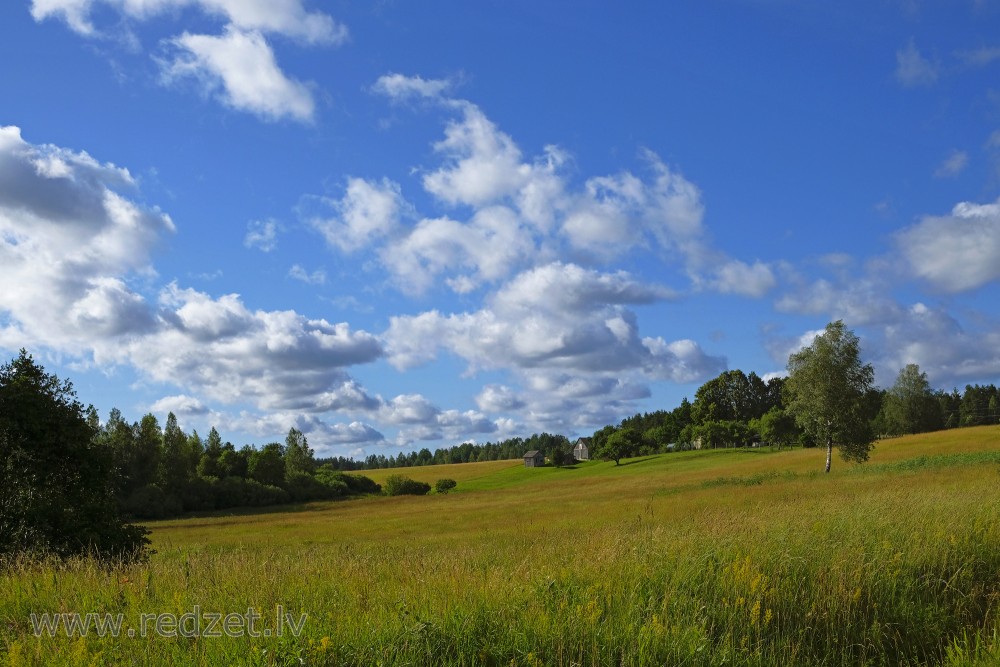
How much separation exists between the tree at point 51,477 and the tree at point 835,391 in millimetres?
44616

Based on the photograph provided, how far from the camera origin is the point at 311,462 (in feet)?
342

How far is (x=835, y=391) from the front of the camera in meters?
47.6

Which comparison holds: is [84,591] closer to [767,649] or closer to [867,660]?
[767,649]

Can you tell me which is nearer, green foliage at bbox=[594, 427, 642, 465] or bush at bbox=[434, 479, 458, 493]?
bush at bbox=[434, 479, 458, 493]

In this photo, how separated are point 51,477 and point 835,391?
47097 mm

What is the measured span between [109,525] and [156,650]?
47.6 ft

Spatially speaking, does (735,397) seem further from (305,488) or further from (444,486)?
(305,488)

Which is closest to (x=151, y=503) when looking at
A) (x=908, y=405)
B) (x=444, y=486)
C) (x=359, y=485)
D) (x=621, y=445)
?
(x=359, y=485)

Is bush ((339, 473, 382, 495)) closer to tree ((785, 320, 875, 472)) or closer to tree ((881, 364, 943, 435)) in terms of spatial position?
tree ((785, 320, 875, 472))

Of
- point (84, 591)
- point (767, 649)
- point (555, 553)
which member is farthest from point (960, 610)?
point (84, 591)

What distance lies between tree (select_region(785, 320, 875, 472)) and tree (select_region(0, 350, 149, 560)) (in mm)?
44616

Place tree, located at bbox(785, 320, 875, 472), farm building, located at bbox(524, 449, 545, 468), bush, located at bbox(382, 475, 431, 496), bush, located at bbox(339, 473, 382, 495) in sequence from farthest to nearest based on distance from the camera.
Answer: farm building, located at bbox(524, 449, 545, 468) → bush, located at bbox(382, 475, 431, 496) → bush, located at bbox(339, 473, 382, 495) → tree, located at bbox(785, 320, 875, 472)

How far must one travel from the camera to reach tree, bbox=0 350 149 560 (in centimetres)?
1622

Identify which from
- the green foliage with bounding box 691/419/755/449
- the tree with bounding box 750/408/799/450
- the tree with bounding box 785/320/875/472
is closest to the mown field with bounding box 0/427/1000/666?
the tree with bounding box 785/320/875/472
